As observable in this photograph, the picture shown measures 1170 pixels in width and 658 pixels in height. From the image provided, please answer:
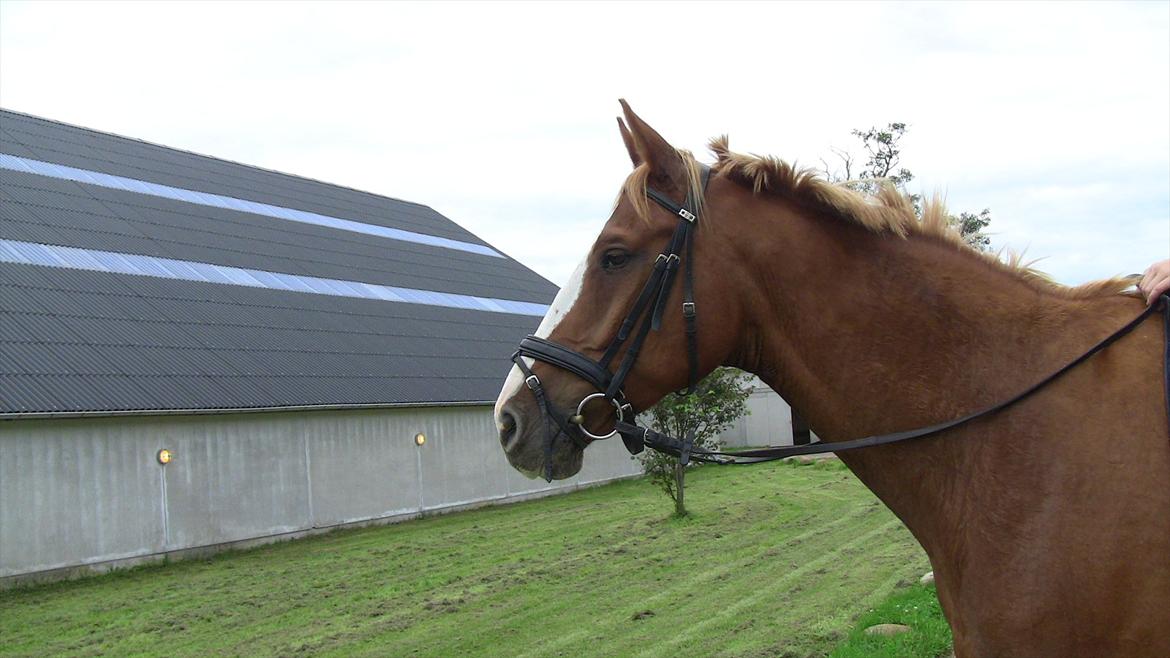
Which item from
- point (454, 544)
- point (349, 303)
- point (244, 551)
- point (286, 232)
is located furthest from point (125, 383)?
point (286, 232)

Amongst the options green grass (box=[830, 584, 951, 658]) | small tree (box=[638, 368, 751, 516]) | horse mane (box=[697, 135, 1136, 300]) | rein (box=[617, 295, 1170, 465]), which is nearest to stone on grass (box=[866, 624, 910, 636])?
green grass (box=[830, 584, 951, 658])

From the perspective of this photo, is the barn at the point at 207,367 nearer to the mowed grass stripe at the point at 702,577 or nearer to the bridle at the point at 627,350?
the mowed grass stripe at the point at 702,577

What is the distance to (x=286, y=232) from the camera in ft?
77.0

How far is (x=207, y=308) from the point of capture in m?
17.8

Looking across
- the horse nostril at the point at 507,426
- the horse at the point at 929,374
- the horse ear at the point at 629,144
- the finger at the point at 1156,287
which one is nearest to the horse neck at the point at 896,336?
the horse at the point at 929,374

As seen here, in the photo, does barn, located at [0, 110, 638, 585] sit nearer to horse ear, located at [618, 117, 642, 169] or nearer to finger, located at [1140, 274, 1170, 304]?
horse ear, located at [618, 117, 642, 169]

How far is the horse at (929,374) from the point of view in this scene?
2271mm

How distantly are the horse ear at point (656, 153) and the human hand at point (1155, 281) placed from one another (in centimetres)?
132

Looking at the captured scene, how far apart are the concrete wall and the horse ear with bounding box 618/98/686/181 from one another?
40.4 feet

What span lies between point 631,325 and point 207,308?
1673 centimetres

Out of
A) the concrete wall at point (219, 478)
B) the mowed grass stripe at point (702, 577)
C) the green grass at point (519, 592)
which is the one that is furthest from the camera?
the concrete wall at point (219, 478)

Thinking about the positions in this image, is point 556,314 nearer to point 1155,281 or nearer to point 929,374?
point 929,374

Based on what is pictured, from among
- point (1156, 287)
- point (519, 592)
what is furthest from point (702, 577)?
point (1156, 287)

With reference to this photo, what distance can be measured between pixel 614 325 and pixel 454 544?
12.1 meters
